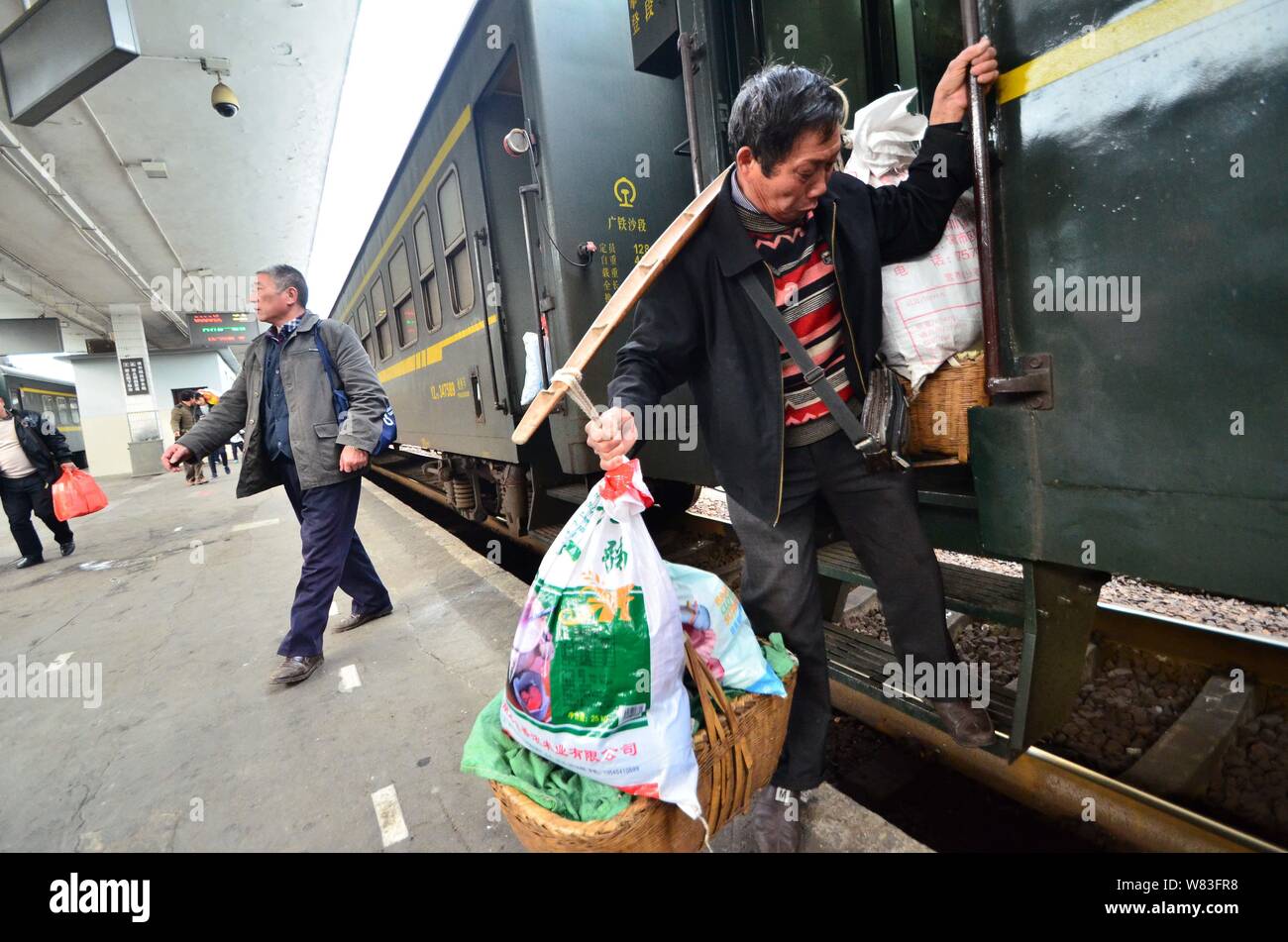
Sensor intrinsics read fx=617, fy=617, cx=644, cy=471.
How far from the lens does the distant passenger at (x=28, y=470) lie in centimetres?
608

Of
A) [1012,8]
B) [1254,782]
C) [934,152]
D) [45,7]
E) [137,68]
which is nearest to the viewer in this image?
[1012,8]

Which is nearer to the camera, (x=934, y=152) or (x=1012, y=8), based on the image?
(x=1012, y=8)

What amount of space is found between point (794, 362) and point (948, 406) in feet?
1.29

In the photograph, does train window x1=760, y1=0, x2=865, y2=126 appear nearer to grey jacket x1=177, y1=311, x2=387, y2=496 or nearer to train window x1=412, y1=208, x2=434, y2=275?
grey jacket x1=177, y1=311, x2=387, y2=496

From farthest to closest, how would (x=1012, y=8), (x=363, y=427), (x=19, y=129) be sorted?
(x=19, y=129) → (x=363, y=427) → (x=1012, y=8)

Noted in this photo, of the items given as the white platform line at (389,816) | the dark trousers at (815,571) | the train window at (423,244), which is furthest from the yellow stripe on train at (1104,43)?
the train window at (423,244)

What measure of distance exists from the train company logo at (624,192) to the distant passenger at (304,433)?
148cm

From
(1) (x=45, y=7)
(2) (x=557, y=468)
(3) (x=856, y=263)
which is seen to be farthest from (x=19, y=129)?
(3) (x=856, y=263)

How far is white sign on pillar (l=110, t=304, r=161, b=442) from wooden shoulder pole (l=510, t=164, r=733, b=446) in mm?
21665

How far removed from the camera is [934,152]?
140 centimetres

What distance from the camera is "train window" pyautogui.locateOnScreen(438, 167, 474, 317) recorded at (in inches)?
162
